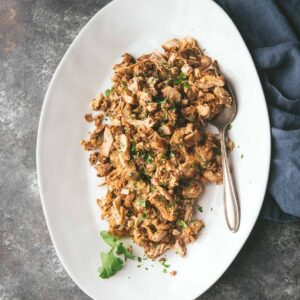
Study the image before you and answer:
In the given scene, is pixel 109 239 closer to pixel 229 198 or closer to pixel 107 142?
pixel 107 142

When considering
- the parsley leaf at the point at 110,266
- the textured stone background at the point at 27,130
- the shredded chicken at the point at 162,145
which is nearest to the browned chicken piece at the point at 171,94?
the shredded chicken at the point at 162,145

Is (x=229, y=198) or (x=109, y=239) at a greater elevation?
(x=229, y=198)

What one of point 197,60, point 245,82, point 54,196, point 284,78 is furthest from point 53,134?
point 284,78

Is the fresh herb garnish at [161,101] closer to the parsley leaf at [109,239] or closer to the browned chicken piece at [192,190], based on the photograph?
the browned chicken piece at [192,190]

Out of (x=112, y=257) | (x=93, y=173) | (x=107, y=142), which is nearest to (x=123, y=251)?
(x=112, y=257)

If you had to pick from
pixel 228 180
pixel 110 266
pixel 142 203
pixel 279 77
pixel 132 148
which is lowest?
pixel 110 266

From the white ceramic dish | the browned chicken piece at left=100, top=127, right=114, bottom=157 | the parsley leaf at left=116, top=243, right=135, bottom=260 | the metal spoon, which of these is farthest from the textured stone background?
the metal spoon

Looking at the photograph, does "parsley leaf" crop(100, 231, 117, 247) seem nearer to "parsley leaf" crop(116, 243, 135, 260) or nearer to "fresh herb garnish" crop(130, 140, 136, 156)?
"parsley leaf" crop(116, 243, 135, 260)
